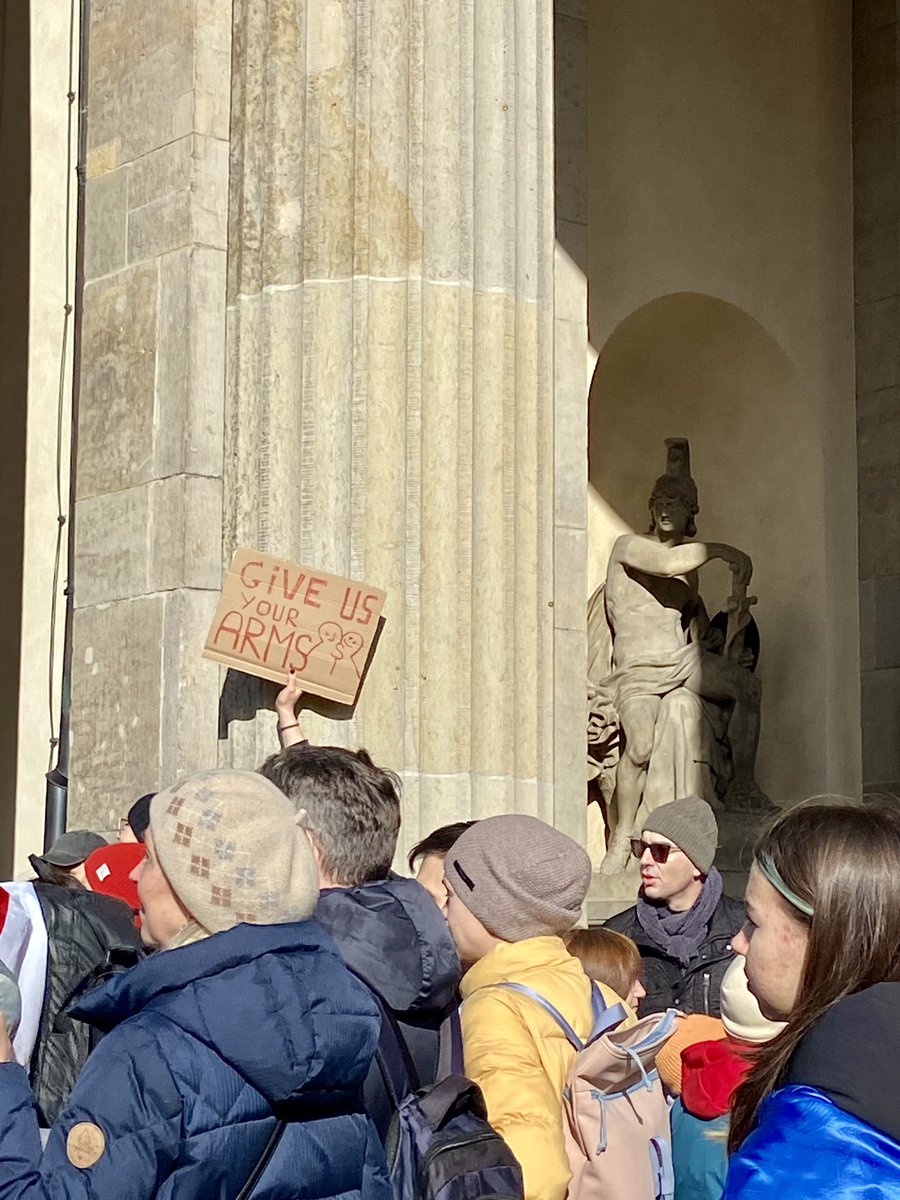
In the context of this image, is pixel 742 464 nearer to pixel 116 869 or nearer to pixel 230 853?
pixel 116 869

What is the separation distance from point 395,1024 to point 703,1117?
0.93 m

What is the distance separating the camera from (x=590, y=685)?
30.9ft

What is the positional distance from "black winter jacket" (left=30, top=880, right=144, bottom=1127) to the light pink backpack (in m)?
0.68

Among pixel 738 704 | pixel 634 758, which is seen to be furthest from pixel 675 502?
pixel 634 758

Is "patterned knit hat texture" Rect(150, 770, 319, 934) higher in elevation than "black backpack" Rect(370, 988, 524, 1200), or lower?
higher

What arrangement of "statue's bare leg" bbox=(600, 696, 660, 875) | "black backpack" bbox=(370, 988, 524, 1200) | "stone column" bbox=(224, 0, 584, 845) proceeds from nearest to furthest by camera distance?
"black backpack" bbox=(370, 988, 524, 1200), "stone column" bbox=(224, 0, 584, 845), "statue's bare leg" bbox=(600, 696, 660, 875)

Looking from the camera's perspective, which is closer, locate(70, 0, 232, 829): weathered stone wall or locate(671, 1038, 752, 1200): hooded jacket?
locate(671, 1038, 752, 1200): hooded jacket

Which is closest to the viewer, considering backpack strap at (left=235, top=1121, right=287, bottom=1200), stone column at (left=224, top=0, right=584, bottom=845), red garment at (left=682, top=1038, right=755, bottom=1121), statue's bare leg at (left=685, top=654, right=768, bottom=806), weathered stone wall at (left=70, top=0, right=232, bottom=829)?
backpack strap at (left=235, top=1121, right=287, bottom=1200)

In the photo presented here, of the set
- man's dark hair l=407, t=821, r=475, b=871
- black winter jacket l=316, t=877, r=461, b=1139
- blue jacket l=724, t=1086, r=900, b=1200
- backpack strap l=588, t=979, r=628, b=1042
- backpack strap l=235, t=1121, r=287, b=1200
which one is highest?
man's dark hair l=407, t=821, r=475, b=871

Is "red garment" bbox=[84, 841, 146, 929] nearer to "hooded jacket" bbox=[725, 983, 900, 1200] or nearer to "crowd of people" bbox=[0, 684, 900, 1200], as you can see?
"crowd of people" bbox=[0, 684, 900, 1200]

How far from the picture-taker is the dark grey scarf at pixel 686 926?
518cm

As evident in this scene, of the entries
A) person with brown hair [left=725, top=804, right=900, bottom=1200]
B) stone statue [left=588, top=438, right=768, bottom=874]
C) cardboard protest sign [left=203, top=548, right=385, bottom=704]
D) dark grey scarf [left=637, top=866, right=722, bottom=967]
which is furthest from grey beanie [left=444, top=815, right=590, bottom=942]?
stone statue [left=588, top=438, right=768, bottom=874]

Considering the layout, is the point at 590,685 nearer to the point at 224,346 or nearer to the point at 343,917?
the point at 224,346

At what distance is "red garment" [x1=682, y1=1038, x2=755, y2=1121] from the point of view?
3.63 m
